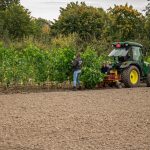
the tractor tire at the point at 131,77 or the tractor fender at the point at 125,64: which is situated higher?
the tractor fender at the point at 125,64

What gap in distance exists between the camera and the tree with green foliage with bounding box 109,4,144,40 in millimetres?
47375

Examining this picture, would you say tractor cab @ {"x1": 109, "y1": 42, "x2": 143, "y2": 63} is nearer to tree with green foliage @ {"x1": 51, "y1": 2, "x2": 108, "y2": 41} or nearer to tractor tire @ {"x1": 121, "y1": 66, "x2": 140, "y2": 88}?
tractor tire @ {"x1": 121, "y1": 66, "x2": 140, "y2": 88}

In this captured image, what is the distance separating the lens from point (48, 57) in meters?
22.2

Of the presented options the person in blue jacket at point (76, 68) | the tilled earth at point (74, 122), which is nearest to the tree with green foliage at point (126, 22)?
the person in blue jacket at point (76, 68)

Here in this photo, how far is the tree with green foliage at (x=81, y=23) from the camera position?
5809 centimetres

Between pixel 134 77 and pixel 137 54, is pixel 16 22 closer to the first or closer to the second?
pixel 137 54

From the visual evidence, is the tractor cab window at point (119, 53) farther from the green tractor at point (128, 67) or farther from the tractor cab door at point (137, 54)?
the tractor cab door at point (137, 54)

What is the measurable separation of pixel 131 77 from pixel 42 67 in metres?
4.10

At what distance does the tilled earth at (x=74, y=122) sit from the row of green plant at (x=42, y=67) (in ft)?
11.6

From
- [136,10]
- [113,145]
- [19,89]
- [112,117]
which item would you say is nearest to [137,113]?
[112,117]

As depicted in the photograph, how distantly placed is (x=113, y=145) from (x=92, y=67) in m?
12.6

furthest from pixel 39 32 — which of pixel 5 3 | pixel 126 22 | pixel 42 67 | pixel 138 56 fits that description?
pixel 42 67

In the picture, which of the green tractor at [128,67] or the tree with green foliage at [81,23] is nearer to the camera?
the green tractor at [128,67]

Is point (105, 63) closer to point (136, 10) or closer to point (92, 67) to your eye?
point (92, 67)
